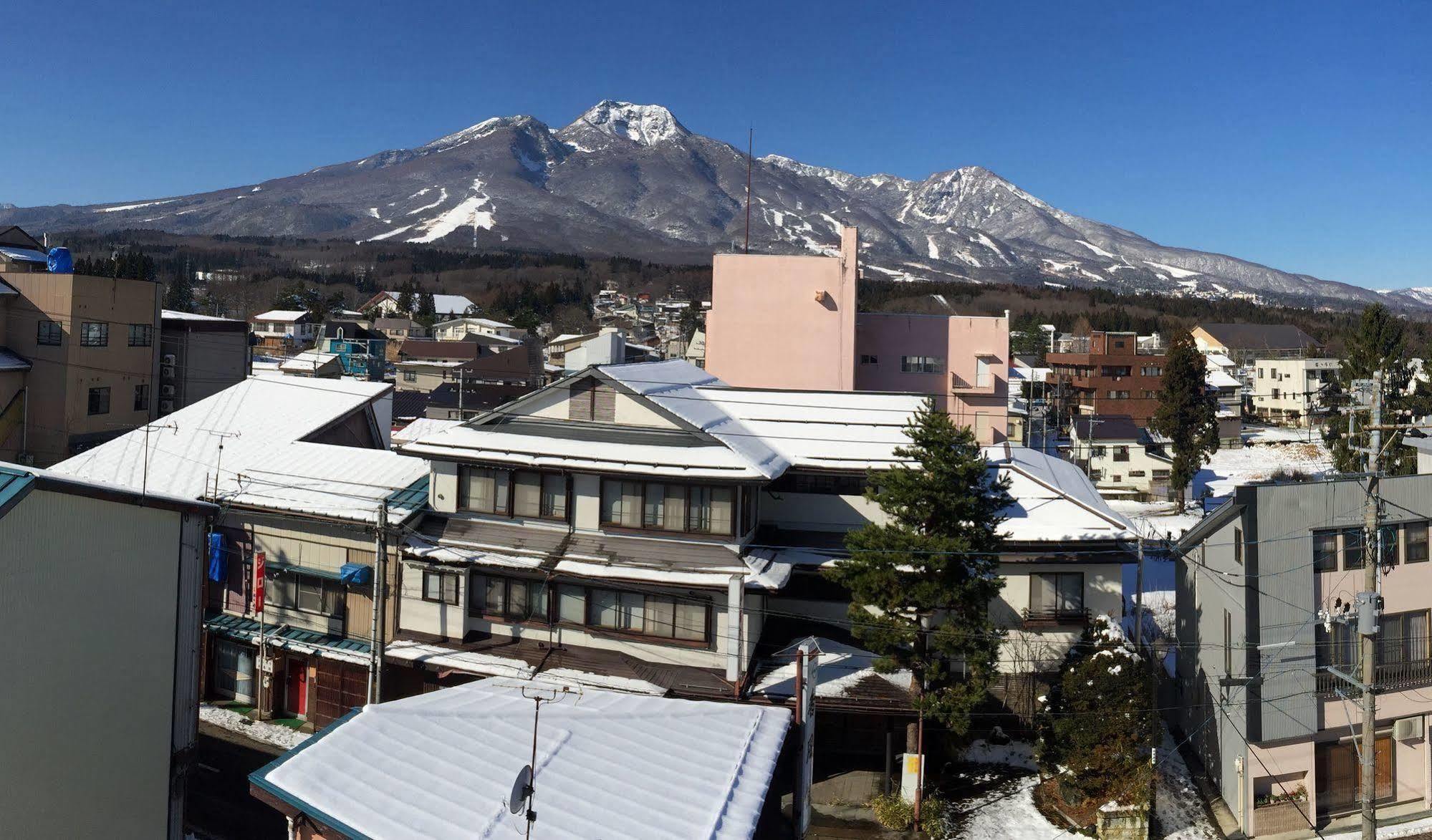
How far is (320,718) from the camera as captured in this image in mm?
18891

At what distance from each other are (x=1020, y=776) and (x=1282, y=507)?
22.5 feet

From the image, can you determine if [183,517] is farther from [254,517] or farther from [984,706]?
[984,706]

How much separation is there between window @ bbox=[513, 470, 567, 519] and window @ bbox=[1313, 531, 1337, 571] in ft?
45.3

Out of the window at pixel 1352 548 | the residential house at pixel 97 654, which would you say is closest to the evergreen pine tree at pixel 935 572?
the window at pixel 1352 548

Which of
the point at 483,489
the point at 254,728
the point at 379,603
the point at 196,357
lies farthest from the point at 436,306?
the point at 379,603

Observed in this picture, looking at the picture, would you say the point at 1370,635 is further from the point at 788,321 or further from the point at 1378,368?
the point at 1378,368

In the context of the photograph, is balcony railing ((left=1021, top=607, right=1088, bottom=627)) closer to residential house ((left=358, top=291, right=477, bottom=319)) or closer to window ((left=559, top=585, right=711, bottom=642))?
window ((left=559, top=585, right=711, bottom=642))

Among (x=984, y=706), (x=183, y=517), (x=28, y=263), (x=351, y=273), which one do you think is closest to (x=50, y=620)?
(x=183, y=517)

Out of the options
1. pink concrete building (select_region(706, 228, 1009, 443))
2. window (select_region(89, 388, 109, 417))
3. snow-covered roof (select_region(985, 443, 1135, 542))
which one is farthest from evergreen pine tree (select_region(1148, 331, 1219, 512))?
window (select_region(89, 388, 109, 417))

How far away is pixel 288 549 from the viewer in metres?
19.4

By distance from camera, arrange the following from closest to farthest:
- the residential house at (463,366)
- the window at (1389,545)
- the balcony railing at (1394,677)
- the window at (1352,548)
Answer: the balcony railing at (1394,677) < the window at (1352,548) < the window at (1389,545) < the residential house at (463,366)

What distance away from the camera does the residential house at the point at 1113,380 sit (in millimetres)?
66000

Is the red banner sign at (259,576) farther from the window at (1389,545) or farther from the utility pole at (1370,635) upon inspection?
the window at (1389,545)

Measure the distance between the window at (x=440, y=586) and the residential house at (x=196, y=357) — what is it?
2904 cm
